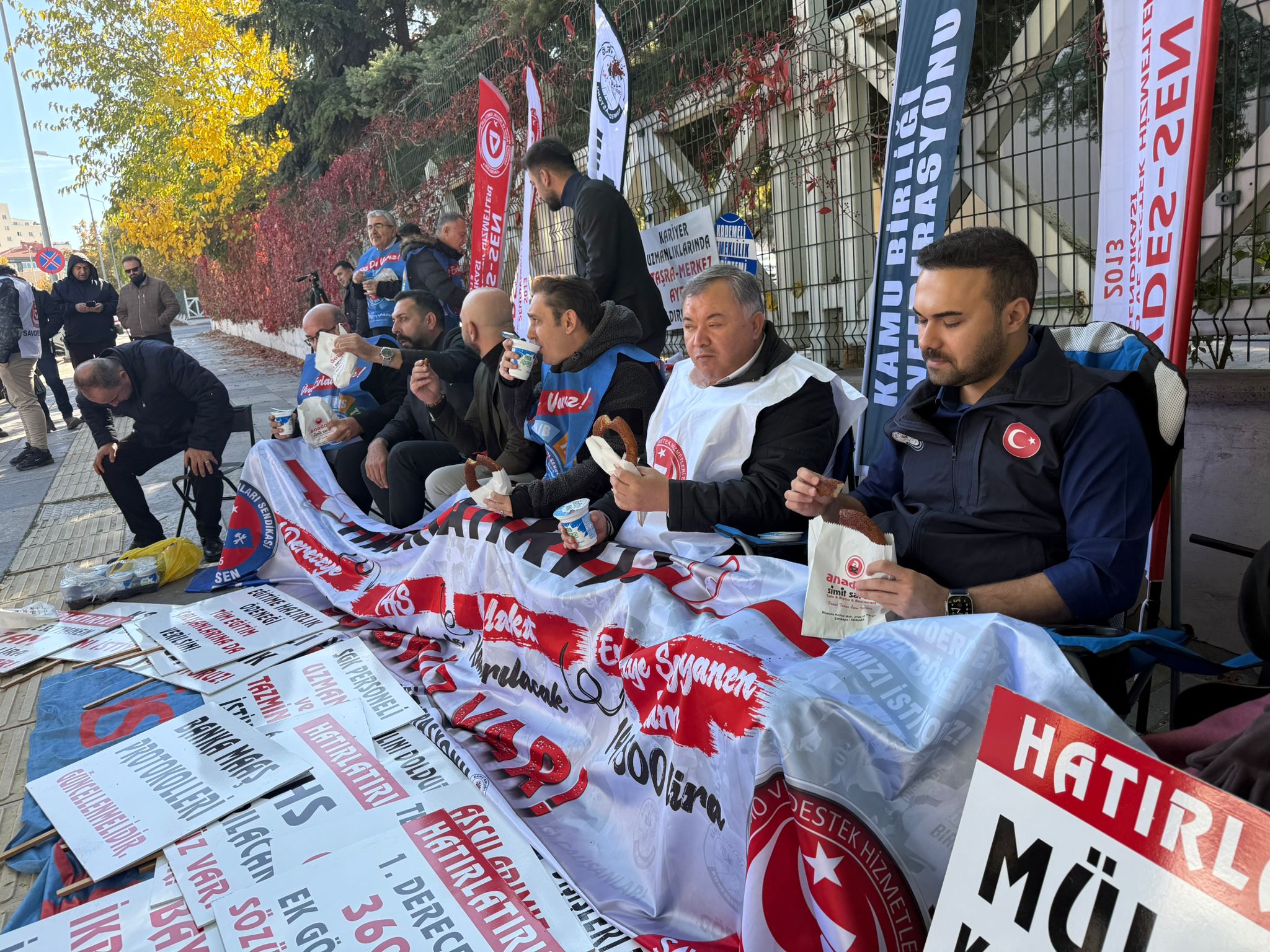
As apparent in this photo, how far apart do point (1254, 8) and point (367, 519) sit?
13.5 ft

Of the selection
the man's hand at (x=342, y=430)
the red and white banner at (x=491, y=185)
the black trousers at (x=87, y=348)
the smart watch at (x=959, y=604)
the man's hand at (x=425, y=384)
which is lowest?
the smart watch at (x=959, y=604)

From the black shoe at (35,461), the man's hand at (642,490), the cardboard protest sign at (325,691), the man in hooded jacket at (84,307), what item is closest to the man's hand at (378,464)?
the cardboard protest sign at (325,691)

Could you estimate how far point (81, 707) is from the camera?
3326 millimetres

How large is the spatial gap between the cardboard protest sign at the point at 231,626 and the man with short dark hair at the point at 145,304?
23.2 feet

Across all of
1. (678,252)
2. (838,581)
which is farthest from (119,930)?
(678,252)

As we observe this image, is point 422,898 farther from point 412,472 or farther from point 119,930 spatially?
point 412,472

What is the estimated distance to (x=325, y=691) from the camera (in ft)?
10.5

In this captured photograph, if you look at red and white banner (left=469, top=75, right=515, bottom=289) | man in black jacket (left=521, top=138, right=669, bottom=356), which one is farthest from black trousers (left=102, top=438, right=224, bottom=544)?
red and white banner (left=469, top=75, right=515, bottom=289)

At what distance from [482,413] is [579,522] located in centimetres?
154

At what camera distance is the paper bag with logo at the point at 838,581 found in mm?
2039

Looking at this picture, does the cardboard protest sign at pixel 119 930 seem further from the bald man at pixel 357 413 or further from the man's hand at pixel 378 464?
the bald man at pixel 357 413

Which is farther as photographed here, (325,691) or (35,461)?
(35,461)

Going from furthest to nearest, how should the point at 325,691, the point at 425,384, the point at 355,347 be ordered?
the point at 355,347 < the point at 425,384 < the point at 325,691

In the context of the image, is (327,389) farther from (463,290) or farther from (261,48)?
(261,48)
